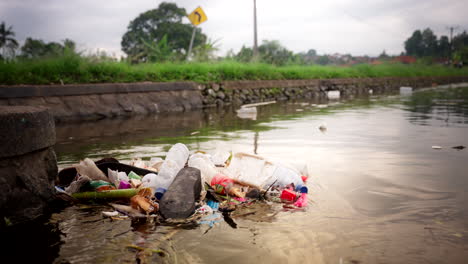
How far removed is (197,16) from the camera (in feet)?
50.7

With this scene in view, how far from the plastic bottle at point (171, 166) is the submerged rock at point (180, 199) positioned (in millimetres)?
218

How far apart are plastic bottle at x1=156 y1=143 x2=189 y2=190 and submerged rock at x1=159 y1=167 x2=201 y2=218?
22cm

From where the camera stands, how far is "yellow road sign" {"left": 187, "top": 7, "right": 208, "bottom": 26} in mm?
15359

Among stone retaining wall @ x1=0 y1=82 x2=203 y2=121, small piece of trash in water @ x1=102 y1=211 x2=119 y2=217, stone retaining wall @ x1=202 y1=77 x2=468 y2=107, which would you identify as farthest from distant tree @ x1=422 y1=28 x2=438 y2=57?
small piece of trash in water @ x1=102 y1=211 x2=119 y2=217

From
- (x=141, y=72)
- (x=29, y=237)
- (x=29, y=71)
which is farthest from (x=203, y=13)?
(x=29, y=237)

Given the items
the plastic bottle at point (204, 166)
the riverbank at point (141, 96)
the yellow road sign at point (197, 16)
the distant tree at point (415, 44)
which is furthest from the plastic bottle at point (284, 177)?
the distant tree at point (415, 44)

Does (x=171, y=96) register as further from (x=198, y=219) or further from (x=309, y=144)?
(x=198, y=219)

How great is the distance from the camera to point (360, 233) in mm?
1920

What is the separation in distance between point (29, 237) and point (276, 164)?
1.88 meters

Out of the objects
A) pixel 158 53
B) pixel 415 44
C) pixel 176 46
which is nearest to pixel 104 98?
pixel 158 53

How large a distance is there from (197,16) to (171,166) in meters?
13.9

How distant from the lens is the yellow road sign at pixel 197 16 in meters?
15.4

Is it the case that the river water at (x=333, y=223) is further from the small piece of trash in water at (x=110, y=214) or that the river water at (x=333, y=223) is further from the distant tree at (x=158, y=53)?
the distant tree at (x=158, y=53)

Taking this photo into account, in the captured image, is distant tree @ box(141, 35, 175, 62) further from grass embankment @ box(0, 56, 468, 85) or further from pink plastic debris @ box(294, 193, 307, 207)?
pink plastic debris @ box(294, 193, 307, 207)
